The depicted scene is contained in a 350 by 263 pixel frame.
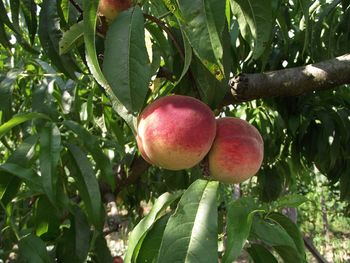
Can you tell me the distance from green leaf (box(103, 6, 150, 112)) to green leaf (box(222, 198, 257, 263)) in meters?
0.20

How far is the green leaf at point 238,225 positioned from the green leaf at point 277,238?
1.6 inches

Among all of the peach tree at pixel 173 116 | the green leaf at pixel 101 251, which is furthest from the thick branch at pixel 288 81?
the green leaf at pixel 101 251

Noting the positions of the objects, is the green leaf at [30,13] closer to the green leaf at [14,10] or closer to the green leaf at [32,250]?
the green leaf at [14,10]

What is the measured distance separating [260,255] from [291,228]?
0.30 ft

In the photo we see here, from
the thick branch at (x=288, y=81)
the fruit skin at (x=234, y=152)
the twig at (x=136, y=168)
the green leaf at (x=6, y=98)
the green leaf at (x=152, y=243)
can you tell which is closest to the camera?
the green leaf at (x=152, y=243)

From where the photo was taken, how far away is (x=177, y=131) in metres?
0.70

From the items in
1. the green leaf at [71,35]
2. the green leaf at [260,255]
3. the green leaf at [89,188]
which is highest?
the green leaf at [71,35]

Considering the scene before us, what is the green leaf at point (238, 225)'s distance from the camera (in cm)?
58

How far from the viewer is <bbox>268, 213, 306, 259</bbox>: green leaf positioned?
0.72 meters

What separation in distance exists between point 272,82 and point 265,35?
12.1 inches

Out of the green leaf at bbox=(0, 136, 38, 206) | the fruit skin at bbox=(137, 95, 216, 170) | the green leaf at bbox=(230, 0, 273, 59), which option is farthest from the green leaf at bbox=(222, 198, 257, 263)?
the green leaf at bbox=(0, 136, 38, 206)

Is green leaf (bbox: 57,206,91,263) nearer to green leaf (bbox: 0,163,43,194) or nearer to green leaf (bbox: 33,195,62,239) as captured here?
green leaf (bbox: 33,195,62,239)

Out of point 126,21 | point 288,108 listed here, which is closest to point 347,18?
point 288,108

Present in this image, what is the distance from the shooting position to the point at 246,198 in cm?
70
